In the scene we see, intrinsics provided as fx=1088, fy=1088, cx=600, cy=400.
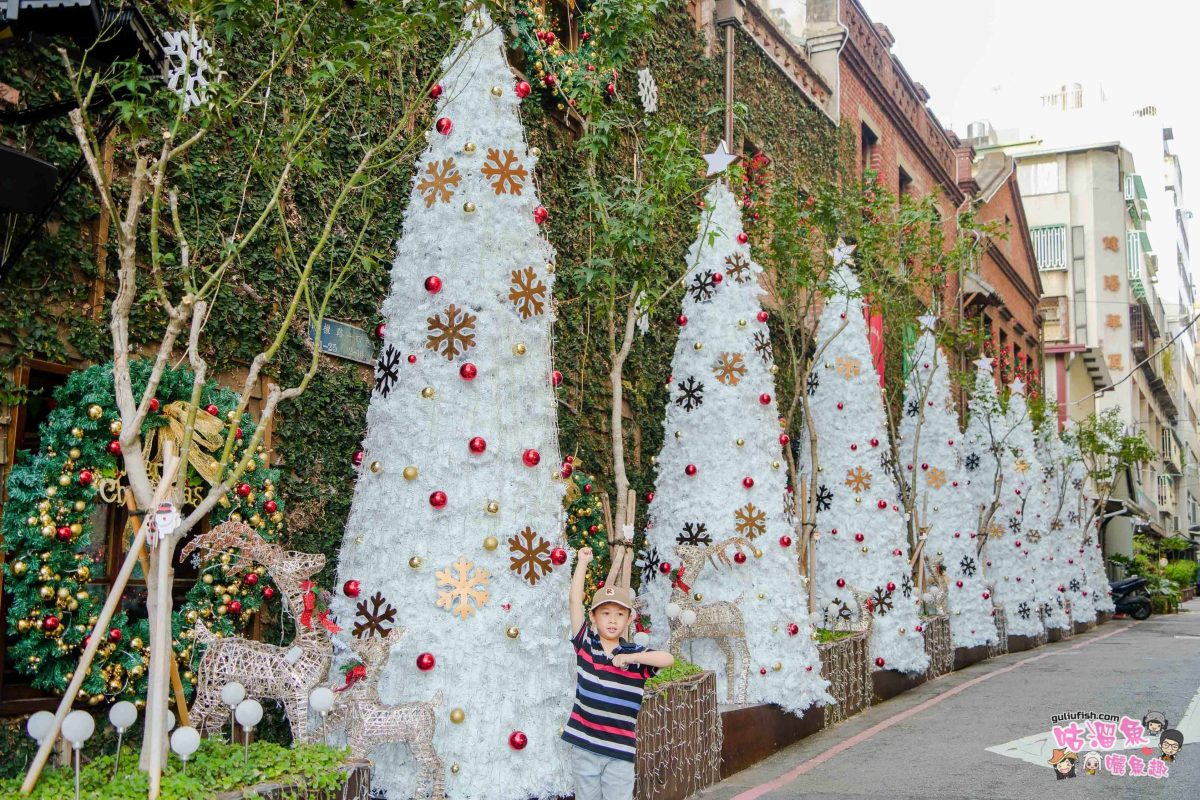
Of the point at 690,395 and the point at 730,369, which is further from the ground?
the point at 730,369

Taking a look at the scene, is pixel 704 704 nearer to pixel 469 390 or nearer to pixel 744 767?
pixel 744 767

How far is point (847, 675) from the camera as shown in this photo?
39.0 ft

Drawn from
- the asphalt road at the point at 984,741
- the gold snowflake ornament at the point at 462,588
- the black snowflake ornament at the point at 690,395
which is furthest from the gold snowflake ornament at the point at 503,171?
the asphalt road at the point at 984,741

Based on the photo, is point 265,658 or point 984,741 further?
point 984,741

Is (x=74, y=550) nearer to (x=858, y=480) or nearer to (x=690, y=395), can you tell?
(x=690, y=395)

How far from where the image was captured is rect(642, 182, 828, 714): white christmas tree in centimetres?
975

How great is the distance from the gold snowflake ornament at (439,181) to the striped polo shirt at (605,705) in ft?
10.1

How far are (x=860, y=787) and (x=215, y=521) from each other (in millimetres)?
5059

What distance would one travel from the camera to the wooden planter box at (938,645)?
15.2 metres

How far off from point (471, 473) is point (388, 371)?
924 millimetres

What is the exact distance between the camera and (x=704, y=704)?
850 centimetres

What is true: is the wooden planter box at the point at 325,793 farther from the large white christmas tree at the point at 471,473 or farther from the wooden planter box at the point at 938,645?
the wooden planter box at the point at 938,645

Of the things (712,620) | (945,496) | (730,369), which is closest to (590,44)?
(730,369)

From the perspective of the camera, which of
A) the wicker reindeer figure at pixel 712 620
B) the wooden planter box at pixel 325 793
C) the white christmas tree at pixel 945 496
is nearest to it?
the wooden planter box at pixel 325 793
